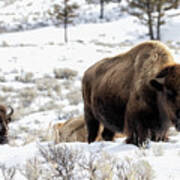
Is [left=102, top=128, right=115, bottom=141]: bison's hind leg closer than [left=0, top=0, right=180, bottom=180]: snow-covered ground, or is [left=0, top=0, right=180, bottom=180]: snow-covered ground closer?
[left=0, top=0, right=180, bottom=180]: snow-covered ground

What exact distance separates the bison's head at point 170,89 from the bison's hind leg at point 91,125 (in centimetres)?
239

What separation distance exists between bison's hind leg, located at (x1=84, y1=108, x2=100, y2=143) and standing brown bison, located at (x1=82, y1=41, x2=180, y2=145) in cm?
27

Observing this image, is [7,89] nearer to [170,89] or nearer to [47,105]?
[47,105]

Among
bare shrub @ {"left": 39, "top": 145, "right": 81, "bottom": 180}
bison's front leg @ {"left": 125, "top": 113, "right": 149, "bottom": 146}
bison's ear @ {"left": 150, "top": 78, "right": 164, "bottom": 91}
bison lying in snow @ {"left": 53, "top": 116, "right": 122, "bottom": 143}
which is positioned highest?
bison's ear @ {"left": 150, "top": 78, "right": 164, "bottom": 91}

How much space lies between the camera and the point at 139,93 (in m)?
4.36

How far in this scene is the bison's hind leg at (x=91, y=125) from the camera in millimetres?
6254

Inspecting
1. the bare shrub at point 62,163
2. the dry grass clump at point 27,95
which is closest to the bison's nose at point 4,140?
the bare shrub at point 62,163

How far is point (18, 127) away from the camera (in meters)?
9.28

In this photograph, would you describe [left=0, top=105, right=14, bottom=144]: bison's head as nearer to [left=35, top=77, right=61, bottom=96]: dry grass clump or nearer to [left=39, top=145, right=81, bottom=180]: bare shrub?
[left=39, top=145, right=81, bottom=180]: bare shrub

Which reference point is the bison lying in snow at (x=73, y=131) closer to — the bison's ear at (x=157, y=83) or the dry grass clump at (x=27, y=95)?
the bison's ear at (x=157, y=83)

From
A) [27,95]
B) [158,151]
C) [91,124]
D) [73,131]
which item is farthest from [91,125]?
[27,95]

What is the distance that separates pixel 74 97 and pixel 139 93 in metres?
7.75

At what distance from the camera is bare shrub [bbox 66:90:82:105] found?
11.7m

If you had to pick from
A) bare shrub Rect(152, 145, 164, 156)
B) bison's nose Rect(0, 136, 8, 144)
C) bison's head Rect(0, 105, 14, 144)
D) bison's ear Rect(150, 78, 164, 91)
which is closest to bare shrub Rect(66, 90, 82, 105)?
bison's head Rect(0, 105, 14, 144)
